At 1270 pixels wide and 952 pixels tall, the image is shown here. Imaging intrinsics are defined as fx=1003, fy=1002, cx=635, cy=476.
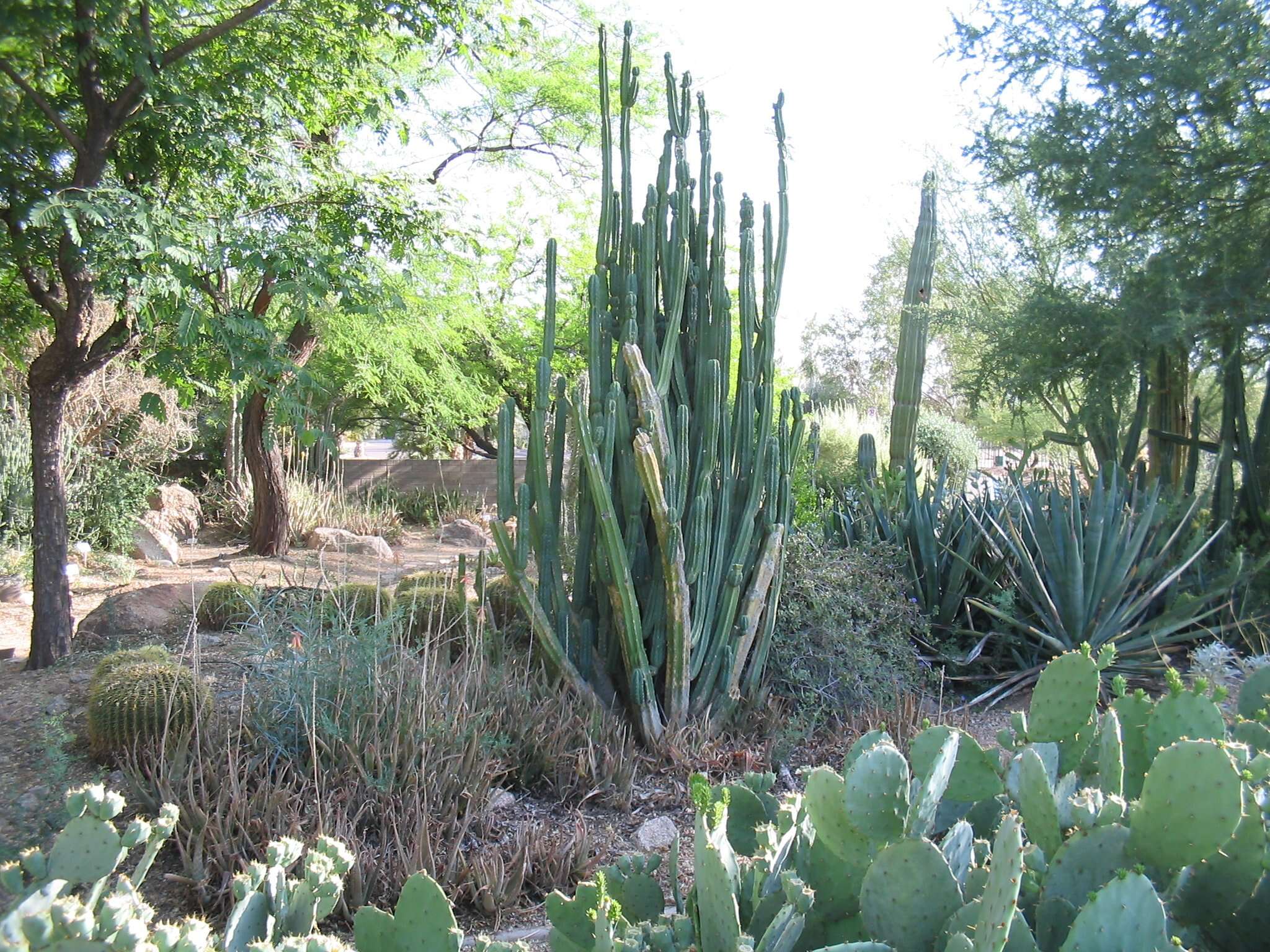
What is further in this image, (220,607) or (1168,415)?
(1168,415)

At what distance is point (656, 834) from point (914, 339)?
10648 mm

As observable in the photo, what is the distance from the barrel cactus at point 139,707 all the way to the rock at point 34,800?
0.28 metres

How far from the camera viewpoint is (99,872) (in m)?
1.67

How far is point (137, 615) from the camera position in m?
7.30

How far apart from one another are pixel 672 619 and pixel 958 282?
13.3 meters

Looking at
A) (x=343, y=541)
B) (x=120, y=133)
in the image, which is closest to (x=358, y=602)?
(x=120, y=133)

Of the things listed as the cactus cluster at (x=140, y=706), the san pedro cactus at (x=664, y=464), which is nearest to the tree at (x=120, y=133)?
the cactus cluster at (x=140, y=706)

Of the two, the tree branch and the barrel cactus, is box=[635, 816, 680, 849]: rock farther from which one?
the tree branch

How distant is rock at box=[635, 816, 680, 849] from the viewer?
12.4 feet

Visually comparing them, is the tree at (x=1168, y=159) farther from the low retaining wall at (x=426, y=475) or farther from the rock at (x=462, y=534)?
the low retaining wall at (x=426, y=475)

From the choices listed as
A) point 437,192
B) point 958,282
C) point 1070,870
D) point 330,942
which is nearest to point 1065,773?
point 1070,870

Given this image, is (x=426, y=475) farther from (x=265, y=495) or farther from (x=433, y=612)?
(x=433, y=612)

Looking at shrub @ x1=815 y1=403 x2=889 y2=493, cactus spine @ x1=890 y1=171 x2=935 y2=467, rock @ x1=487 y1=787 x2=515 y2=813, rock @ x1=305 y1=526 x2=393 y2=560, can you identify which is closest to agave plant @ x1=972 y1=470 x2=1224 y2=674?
rock @ x1=487 y1=787 x2=515 y2=813

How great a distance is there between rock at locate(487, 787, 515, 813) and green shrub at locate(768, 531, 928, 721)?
5.38 ft
